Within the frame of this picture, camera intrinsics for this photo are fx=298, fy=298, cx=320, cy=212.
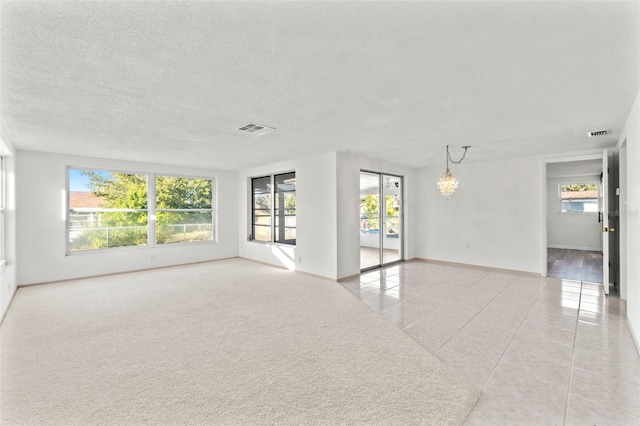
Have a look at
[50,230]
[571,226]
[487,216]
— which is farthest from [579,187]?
[50,230]

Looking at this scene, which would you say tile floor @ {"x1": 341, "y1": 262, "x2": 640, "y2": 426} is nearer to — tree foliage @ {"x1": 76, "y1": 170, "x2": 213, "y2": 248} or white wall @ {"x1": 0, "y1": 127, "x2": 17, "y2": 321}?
tree foliage @ {"x1": 76, "y1": 170, "x2": 213, "y2": 248}

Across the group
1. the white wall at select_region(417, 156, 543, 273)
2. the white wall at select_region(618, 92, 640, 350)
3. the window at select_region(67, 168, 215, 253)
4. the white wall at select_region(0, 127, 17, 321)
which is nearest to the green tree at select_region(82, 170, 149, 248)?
the window at select_region(67, 168, 215, 253)

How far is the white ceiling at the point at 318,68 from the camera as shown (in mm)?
1570

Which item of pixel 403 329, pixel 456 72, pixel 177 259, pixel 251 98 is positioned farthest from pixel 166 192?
pixel 456 72

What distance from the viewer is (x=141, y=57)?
1994 mm

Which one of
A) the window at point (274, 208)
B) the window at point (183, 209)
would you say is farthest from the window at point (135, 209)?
the window at point (274, 208)

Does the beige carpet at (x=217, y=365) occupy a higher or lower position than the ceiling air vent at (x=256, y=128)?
lower

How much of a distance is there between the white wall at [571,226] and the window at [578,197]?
0.13 m

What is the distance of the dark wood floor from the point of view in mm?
5547

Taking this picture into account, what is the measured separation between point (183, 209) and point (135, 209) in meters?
1.03

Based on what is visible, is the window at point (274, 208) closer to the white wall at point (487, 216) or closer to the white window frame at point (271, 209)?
the white window frame at point (271, 209)

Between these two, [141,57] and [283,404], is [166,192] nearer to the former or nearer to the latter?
[141,57]

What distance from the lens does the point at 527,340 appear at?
2.89 meters

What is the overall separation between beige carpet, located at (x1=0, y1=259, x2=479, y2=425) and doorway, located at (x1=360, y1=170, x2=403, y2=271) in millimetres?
2636
